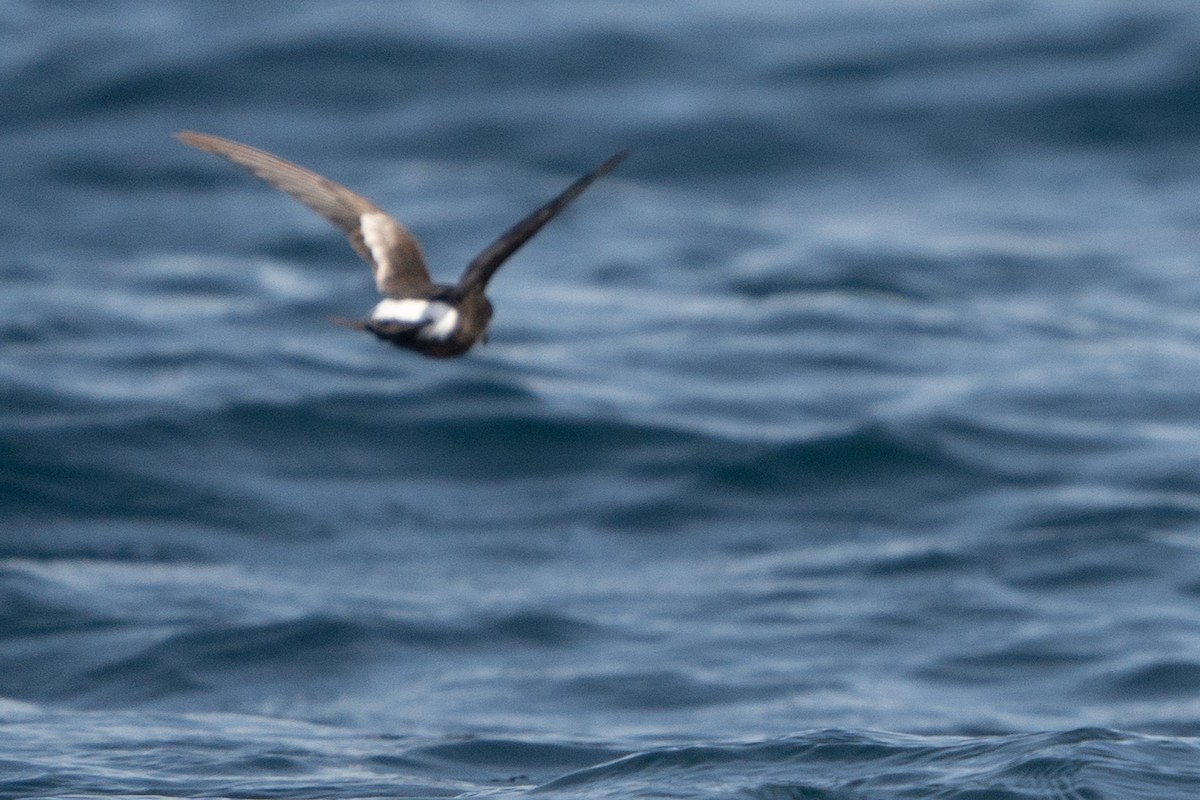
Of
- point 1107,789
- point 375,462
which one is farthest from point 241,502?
point 1107,789

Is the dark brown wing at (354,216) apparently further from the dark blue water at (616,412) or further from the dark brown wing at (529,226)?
the dark blue water at (616,412)

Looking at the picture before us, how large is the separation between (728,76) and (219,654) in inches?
498

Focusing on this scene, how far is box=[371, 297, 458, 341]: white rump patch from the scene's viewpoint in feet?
17.9

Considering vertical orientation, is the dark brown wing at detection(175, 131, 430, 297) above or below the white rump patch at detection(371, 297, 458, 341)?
above

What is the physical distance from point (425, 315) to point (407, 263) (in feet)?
2.56

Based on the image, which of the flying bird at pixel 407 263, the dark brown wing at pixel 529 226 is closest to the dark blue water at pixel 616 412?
the flying bird at pixel 407 263

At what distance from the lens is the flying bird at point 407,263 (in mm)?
5305

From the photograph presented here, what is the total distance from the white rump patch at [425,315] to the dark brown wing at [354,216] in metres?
0.28

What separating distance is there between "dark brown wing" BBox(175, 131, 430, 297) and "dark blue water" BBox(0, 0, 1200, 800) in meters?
1.88

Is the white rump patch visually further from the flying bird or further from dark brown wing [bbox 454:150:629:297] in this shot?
dark brown wing [bbox 454:150:629:297]

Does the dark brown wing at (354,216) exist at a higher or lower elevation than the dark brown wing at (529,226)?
higher

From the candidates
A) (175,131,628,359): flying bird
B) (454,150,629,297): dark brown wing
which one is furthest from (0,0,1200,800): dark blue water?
(454,150,629,297): dark brown wing

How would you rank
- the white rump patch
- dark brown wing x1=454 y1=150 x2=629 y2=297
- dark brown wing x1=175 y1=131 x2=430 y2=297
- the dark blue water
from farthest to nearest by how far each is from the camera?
the dark blue water < dark brown wing x1=175 y1=131 x2=430 y2=297 < the white rump patch < dark brown wing x1=454 y1=150 x2=629 y2=297

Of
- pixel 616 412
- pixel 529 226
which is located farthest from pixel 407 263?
pixel 616 412
